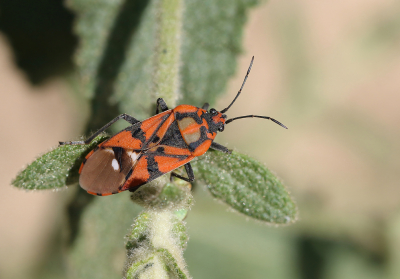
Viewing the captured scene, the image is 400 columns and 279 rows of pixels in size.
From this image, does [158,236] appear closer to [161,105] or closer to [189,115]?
[161,105]

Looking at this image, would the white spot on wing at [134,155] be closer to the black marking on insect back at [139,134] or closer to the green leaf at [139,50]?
the black marking on insect back at [139,134]

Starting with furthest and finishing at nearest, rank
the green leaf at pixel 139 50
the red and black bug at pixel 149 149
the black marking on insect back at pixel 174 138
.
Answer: the green leaf at pixel 139 50
the black marking on insect back at pixel 174 138
the red and black bug at pixel 149 149

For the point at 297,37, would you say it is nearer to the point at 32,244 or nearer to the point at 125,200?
the point at 125,200

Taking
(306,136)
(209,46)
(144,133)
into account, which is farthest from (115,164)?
(306,136)

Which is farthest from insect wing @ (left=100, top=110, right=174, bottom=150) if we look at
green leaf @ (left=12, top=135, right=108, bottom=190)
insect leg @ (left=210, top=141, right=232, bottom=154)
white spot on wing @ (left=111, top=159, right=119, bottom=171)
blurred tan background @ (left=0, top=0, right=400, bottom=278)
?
blurred tan background @ (left=0, top=0, right=400, bottom=278)

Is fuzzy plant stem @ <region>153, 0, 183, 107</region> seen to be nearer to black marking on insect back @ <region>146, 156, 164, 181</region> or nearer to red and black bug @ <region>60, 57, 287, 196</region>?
red and black bug @ <region>60, 57, 287, 196</region>

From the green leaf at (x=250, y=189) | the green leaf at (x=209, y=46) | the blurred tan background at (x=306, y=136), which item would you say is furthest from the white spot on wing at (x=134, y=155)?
the blurred tan background at (x=306, y=136)
